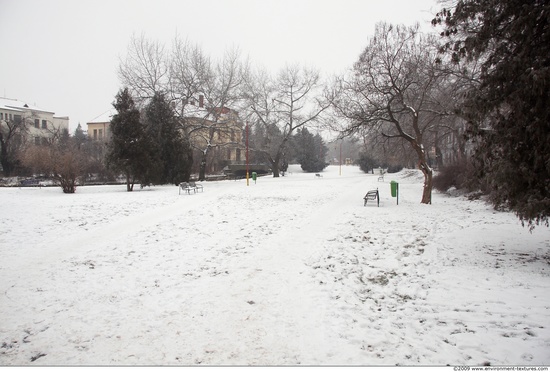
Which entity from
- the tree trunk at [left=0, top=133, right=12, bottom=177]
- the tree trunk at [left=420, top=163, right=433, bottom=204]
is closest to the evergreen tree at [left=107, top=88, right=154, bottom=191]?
the tree trunk at [left=420, top=163, right=433, bottom=204]

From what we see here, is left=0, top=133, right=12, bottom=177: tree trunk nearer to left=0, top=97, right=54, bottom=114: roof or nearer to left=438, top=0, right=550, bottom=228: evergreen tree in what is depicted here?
left=0, top=97, right=54, bottom=114: roof

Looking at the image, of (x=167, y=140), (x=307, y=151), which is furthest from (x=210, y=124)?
(x=307, y=151)

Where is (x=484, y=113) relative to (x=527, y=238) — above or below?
above

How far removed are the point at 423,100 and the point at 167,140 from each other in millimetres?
20231

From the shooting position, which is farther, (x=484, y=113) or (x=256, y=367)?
(x=484, y=113)

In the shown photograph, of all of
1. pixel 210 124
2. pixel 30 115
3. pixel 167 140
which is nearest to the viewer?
pixel 167 140

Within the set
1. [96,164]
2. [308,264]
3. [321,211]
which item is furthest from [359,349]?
[96,164]

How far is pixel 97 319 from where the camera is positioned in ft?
14.4

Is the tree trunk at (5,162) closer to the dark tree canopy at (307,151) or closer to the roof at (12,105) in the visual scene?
the roof at (12,105)

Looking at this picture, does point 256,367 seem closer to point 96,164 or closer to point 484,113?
point 484,113

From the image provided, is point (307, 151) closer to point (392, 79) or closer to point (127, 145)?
point (127, 145)

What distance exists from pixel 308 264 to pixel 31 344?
15.6ft

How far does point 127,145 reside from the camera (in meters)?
21.9

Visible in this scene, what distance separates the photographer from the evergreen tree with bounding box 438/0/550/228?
17.6 feet
